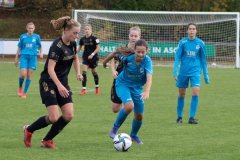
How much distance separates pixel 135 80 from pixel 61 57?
1124 millimetres

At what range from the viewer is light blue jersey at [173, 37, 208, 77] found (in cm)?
1050


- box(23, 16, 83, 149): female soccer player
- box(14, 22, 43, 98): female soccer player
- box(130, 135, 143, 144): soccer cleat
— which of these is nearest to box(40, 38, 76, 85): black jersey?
box(23, 16, 83, 149): female soccer player

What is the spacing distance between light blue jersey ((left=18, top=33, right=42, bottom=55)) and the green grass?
1164 mm

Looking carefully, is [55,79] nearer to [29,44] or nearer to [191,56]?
[191,56]

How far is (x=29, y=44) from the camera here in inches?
595

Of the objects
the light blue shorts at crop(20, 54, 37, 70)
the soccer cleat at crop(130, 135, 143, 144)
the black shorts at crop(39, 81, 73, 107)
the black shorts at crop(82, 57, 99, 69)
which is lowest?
the soccer cleat at crop(130, 135, 143, 144)

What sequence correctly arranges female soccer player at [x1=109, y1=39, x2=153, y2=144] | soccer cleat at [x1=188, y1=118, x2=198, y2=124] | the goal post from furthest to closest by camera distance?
the goal post, soccer cleat at [x1=188, y1=118, x2=198, y2=124], female soccer player at [x1=109, y1=39, x2=153, y2=144]

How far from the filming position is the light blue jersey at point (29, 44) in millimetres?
15070

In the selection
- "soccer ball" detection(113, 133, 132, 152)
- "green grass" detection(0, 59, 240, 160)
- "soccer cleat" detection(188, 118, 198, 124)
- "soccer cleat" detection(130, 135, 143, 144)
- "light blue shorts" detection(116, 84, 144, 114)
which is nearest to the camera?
"green grass" detection(0, 59, 240, 160)

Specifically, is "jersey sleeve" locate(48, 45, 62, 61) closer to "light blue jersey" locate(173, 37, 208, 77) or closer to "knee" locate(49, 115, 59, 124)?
"knee" locate(49, 115, 59, 124)

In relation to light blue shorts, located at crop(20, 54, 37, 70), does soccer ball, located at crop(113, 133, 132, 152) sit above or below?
below

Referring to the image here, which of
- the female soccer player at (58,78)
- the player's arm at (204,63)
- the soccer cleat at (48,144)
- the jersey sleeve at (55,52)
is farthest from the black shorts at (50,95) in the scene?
the player's arm at (204,63)

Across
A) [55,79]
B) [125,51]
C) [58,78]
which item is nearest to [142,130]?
[125,51]

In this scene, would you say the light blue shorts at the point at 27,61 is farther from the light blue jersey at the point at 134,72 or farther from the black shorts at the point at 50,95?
the black shorts at the point at 50,95
